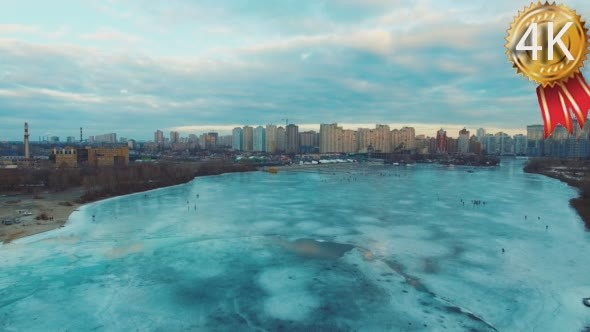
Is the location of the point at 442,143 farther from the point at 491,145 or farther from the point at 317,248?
the point at 317,248

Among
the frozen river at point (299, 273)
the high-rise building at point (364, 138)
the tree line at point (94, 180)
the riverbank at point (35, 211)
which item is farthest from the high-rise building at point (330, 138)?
the frozen river at point (299, 273)

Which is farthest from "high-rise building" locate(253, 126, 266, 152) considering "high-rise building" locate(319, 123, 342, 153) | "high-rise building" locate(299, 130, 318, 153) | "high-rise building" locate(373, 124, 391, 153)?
"high-rise building" locate(373, 124, 391, 153)

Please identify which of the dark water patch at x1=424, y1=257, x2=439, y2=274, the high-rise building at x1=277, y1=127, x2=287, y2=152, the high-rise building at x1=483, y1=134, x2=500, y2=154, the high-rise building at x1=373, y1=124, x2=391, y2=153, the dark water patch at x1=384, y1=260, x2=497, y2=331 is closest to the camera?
the dark water patch at x1=384, y1=260, x2=497, y2=331

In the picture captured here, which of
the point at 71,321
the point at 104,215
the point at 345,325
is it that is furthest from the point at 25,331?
the point at 104,215

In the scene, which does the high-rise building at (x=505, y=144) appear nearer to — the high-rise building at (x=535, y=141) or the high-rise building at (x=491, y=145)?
the high-rise building at (x=491, y=145)

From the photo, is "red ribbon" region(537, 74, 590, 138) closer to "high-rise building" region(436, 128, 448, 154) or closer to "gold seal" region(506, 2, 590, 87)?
"gold seal" region(506, 2, 590, 87)
